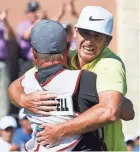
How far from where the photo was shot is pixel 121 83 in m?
3.74

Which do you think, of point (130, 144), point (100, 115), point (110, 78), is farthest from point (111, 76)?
point (130, 144)

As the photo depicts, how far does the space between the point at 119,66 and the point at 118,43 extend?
541 cm

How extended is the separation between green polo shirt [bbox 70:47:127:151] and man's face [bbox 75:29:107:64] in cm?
4

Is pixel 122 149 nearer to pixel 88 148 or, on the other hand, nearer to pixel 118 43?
pixel 88 148

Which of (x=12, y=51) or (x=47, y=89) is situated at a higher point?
(x=47, y=89)

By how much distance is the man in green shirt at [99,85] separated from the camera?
3.67 meters

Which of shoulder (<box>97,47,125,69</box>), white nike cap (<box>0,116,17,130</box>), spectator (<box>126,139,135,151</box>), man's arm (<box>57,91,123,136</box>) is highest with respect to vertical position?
shoulder (<box>97,47,125,69</box>)

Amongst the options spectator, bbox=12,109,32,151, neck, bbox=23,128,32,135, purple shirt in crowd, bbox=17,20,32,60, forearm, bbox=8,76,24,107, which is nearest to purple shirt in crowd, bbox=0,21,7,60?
purple shirt in crowd, bbox=17,20,32,60

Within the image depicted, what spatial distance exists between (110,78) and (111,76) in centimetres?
2

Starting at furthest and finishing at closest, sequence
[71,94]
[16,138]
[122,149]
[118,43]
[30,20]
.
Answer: [118,43], [30,20], [16,138], [122,149], [71,94]

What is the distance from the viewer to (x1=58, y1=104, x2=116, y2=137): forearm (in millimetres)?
3661

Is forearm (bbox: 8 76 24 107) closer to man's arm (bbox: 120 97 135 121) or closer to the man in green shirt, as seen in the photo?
the man in green shirt

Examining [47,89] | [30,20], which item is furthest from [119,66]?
[30,20]

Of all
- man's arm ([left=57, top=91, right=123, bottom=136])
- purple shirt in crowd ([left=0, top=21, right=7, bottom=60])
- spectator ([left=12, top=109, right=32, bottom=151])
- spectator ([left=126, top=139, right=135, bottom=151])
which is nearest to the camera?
man's arm ([left=57, top=91, right=123, bottom=136])
